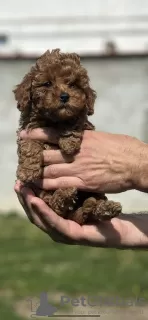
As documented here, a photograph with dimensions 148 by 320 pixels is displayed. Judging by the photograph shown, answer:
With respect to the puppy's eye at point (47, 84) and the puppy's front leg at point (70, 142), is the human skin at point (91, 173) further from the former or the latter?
the puppy's eye at point (47, 84)

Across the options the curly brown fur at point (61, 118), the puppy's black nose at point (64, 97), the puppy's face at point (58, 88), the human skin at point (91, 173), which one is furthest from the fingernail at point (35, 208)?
the puppy's black nose at point (64, 97)

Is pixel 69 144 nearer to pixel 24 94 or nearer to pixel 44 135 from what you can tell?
pixel 44 135

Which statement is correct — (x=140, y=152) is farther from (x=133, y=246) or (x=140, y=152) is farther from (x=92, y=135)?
(x=133, y=246)

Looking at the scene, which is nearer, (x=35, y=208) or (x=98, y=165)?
(x=35, y=208)

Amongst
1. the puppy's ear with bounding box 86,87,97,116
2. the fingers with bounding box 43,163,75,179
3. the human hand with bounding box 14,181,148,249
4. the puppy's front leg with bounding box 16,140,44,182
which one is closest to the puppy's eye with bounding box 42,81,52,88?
the puppy's ear with bounding box 86,87,97,116

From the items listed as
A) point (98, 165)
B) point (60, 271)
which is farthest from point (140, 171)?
point (60, 271)
